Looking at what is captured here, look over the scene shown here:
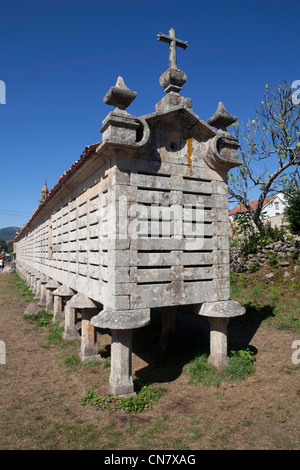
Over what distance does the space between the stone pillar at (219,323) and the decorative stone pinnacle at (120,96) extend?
3992mm

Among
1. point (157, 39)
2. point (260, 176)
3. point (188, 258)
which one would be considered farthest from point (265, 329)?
point (260, 176)

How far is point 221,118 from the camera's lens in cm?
663

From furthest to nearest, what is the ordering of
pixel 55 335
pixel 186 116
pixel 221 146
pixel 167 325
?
pixel 55 335 < pixel 167 325 < pixel 221 146 < pixel 186 116

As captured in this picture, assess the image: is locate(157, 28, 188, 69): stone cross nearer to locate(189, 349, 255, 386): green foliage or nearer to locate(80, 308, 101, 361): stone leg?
locate(80, 308, 101, 361): stone leg

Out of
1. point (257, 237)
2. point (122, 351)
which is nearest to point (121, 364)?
point (122, 351)

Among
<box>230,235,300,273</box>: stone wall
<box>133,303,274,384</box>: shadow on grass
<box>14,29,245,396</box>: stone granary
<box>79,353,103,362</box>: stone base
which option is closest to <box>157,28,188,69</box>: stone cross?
<box>14,29,245,396</box>: stone granary

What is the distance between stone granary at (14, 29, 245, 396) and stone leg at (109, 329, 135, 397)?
0.02m

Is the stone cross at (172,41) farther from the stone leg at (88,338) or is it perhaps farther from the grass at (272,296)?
the grass at (272,296)

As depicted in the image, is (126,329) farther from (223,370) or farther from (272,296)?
(272,296)

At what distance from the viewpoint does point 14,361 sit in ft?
25.2

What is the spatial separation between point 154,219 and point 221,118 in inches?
105

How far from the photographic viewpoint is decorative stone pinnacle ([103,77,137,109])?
17.9ft

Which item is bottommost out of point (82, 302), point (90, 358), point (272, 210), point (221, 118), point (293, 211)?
point (90, 358)

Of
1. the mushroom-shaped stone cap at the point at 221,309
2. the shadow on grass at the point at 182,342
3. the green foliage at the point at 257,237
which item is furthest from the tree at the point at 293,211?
the mushroom-shaped stone cap at the point at 221,309
